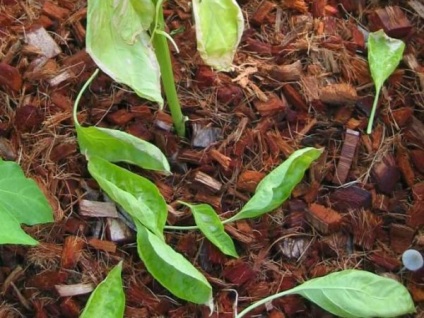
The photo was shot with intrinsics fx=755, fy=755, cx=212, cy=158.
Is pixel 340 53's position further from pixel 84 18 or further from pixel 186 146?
pixel 84 18

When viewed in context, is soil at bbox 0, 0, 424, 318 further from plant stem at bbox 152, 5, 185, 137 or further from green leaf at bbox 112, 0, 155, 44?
green leaf at bbox 112, 0, 155, 44

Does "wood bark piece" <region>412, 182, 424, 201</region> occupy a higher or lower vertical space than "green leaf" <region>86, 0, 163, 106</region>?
lower

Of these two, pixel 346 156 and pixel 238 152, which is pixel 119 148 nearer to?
pixel 238 152

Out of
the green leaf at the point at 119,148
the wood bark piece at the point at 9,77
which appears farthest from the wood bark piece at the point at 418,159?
the wood bark piece at the point at 9,77

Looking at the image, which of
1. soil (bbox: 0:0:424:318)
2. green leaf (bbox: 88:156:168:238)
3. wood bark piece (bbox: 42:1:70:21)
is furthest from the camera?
wood bark piece (bbox: 42:1:70:21)

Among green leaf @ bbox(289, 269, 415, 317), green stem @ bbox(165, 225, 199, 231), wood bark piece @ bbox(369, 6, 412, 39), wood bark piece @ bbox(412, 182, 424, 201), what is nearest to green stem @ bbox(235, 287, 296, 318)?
green leaf @ bbox(289, 269, 415, 317)

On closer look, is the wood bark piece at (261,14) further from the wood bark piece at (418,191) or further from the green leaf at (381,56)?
the wood bark piece at (418,191)

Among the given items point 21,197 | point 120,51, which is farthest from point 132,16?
point 21,197
